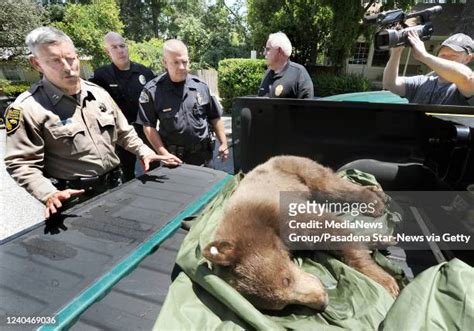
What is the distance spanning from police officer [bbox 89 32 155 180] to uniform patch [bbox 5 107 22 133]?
191 cm

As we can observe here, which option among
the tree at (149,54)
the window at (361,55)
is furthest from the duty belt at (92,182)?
the window at (361,55)

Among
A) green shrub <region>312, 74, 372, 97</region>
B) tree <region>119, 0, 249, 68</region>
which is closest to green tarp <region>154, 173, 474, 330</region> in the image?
green shrub <region>312, 74, 372, 97</region>

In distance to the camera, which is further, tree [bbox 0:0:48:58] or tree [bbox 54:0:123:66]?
tree [bbox 54:0:123:66]

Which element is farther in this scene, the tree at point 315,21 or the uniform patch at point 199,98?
the tree at point 315,21

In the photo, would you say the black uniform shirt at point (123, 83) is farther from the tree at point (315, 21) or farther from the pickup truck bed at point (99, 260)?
the tree at point (315, 21)

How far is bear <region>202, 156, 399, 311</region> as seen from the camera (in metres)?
1.40

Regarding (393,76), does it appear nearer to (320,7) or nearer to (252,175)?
(252,175)

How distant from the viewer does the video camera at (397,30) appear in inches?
96.0

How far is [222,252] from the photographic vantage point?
1448 millimetres

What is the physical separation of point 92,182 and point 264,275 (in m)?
1.87

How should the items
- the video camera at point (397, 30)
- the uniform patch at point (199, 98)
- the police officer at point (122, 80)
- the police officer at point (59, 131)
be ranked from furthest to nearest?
the police officer at point (122, 80) → the uniform patch at point (199, 98) → the video camera at point (397, 30) → the police officer at point (59, 131)

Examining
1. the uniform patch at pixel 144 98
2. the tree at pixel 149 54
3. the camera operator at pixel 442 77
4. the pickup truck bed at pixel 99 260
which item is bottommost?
the pickup truck bed at pixel 99 260

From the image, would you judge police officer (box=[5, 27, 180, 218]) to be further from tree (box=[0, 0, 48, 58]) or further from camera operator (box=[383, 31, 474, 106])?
tree (box=[0, 0, 48, 58])

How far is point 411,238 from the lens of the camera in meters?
2.25
